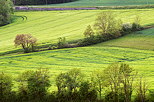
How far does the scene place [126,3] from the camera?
537 ft

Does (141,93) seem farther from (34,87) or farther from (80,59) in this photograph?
(80,59)

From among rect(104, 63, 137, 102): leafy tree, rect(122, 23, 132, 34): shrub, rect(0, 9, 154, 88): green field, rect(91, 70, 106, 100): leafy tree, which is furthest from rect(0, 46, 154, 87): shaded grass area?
rect(122, 23, 132, 34): shrub

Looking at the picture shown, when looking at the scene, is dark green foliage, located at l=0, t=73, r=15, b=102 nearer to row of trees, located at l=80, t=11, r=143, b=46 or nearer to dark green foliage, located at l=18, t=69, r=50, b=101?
dark green foliage, located at l=18, t=69, r=50, b=101

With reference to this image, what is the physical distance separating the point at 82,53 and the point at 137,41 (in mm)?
18997

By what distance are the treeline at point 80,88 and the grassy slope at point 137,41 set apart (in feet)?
107

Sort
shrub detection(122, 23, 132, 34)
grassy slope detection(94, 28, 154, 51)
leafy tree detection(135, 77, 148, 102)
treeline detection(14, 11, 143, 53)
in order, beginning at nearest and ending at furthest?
leafy tree detection(135, 77, 148, 102), grassy slope detection(94, 28, 154, 51), treeline detection(14, 11, 143, 53), shrub detection(122, 23, 132, 34)

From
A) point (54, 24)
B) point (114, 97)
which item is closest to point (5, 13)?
point (54, 24)

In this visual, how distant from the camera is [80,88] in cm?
6544

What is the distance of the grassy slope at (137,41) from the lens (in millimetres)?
100438

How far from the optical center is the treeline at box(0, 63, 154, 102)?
63.1 m

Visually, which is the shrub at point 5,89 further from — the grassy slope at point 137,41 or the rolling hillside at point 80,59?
the grassy slope at point 137,41

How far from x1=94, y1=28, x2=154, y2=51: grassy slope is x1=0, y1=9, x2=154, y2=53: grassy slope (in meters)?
11.8

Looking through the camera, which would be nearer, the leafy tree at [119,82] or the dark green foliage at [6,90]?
the leafy tree at [119,82]

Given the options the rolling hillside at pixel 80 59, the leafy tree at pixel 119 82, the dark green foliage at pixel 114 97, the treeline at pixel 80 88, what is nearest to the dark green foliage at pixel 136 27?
the rolling hillside at pixel 80 59
